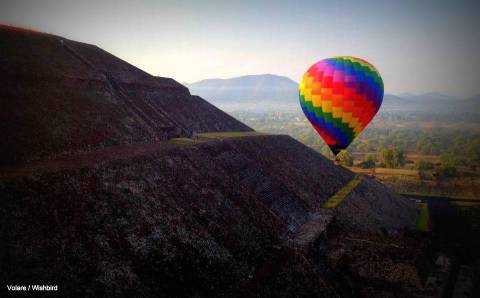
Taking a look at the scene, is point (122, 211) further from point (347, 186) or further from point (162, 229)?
point (347, 186)

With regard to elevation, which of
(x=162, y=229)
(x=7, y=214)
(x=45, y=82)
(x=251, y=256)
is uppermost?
(x=45, y=82)

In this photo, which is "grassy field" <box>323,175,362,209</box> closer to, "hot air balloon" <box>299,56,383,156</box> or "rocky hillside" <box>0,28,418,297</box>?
"rocky hillside" <box>0,28,418,297</box>

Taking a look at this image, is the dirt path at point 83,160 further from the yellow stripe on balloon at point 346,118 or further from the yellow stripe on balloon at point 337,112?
the yellow stripe on balloon at point 346,118

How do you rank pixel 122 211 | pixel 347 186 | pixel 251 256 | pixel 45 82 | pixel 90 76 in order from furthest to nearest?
pixel 347 186 → pixel 90 76 → pixel 45 82 → pixel 251 256 → pixel 122 211

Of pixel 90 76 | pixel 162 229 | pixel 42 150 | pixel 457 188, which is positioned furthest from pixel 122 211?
pixel 457 188

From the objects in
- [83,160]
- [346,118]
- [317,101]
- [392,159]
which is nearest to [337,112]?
[346,118]

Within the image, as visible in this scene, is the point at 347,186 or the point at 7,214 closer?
the point at 7,214

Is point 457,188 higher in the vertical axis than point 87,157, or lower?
lower

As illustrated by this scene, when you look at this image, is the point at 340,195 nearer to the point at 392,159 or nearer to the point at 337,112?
the point at 337,112
